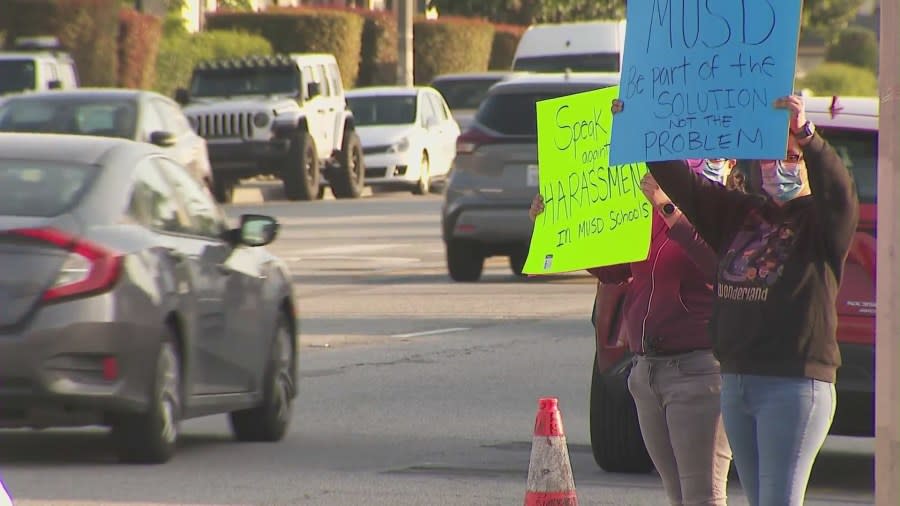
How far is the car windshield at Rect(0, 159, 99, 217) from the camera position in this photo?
938cm

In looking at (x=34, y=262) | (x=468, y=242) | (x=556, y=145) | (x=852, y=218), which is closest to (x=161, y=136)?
(x=468, y=242)

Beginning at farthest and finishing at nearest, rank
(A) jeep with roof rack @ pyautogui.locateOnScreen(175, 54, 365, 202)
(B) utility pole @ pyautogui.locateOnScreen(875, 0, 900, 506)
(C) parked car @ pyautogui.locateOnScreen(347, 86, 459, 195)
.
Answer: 1. (C) parked car @ pyautogui.locateOnScreen(347, 86, 459, 195)
2. (A) jeep with roof rack @ pyautogui.locateOnScreen(175, 54, 365, 202)
3. (B) utility pole @ pyautogui.locateOnScreen(875, 0, 900, 506)

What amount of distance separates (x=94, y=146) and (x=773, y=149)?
5168 millimetres

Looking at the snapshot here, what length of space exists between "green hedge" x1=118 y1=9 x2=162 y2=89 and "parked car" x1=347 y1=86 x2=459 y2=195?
4.24 meters

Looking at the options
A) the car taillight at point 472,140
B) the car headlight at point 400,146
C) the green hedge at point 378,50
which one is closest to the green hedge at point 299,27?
the green hedge at point 378,50

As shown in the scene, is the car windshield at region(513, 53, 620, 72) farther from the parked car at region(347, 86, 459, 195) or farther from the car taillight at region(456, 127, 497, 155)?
the car taillight at region(456, 127, 497, 155)

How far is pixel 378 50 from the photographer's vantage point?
49.6 meters

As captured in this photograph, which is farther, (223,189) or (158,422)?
(223,189)

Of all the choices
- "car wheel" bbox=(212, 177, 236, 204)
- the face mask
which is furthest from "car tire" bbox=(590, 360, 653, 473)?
"car wheel" bbox=(212, 177, 236, 204)

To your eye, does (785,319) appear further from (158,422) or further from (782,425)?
(158,422)

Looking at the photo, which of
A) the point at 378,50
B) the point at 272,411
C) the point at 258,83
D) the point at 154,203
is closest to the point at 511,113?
the point at 272,411

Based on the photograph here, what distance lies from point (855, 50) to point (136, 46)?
53.3 meters

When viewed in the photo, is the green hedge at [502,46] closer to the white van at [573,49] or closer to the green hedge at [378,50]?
the green hedge at [378,50]

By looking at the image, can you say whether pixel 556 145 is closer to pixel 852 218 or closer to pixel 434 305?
pixel 852 218
